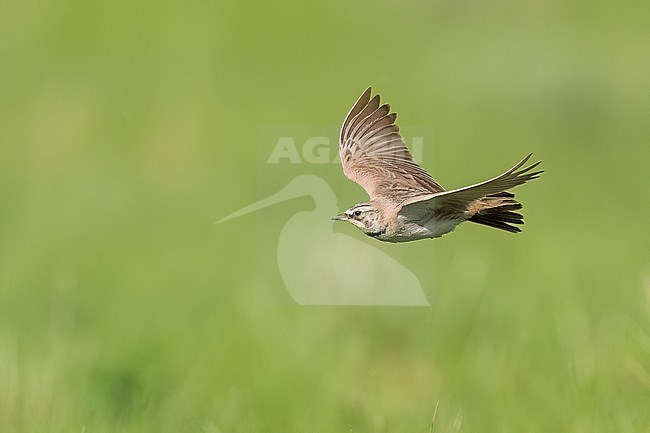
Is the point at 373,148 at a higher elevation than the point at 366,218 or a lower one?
higher

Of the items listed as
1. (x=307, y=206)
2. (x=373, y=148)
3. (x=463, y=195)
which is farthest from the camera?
(x=307, y=206)

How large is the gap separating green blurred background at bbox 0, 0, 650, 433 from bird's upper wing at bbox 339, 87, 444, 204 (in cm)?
84

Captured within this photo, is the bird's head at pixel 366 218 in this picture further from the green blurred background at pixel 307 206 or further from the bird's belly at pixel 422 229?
the green blurred background at pixel 307 206

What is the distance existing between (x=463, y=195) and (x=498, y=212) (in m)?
0.42

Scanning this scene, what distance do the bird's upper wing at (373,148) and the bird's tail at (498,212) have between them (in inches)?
16.1

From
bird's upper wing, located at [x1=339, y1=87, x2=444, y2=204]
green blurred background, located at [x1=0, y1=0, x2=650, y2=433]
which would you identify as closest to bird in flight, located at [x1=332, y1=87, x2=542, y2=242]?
bird's upper wing, located at [x1=339, y1=87, x2=444, y2=204]

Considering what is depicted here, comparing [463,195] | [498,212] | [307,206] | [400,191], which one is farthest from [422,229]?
[307,206]

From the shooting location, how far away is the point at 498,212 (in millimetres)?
3939

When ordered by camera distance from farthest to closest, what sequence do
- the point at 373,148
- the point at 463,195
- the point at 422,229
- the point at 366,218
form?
the point at 373,148
the point at 366,218
the point at 422,229
the point at 463,195

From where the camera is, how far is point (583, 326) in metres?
6.27

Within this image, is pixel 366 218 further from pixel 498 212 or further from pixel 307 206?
pixel 307 206

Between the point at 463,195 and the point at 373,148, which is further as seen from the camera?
the point at 373,148

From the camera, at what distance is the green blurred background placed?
19.6 ft

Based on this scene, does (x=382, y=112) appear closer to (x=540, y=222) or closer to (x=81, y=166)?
(x=540, y=222)
